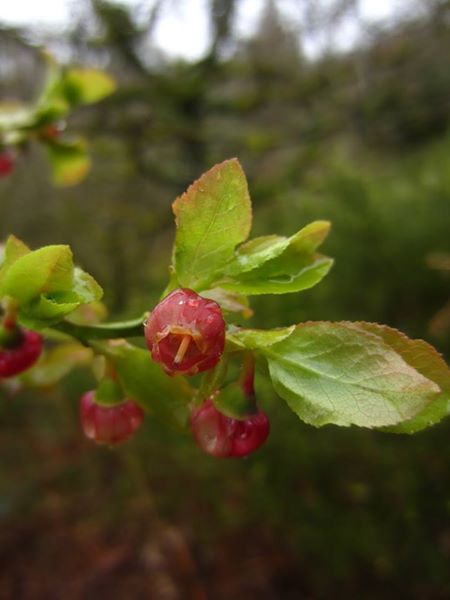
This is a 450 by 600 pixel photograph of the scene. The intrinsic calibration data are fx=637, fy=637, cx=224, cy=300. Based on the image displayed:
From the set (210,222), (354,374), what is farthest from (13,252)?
(354,374)

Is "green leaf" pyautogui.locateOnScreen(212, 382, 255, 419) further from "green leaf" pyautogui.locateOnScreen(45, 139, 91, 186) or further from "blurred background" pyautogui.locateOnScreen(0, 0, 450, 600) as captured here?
"blurred background" pyautogui.locateOnScreen(0, 0, 450, 600)

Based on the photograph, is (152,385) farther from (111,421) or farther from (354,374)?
(354,374)

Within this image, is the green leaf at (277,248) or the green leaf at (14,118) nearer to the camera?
the green leaf at (277,248)

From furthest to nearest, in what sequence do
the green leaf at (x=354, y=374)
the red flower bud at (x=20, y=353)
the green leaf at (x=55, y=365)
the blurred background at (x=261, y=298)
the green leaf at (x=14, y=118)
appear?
the blurred background at (x=261, y=298) < the green leaf at (x=14, y=118) < the green leaf at (x=55, y=365) < the red flower bud at (x=20, y=353) < the green leaf at (x=354, y=374)

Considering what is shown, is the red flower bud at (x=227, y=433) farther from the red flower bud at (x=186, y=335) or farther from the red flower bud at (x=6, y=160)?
the red flower bud at (x=6, y=160)

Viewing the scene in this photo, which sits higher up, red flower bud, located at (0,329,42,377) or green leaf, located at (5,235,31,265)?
green leaf, located at (5,235,31,265)

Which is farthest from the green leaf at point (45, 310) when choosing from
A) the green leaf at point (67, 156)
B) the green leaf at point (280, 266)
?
the green leaf at point (67, 156)

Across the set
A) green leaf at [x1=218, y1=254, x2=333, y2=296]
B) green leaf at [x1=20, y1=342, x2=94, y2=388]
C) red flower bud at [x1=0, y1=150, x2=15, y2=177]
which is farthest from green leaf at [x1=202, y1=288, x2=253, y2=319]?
red flower bud at [x1=0, y1=150, x2=15, y2=177]
